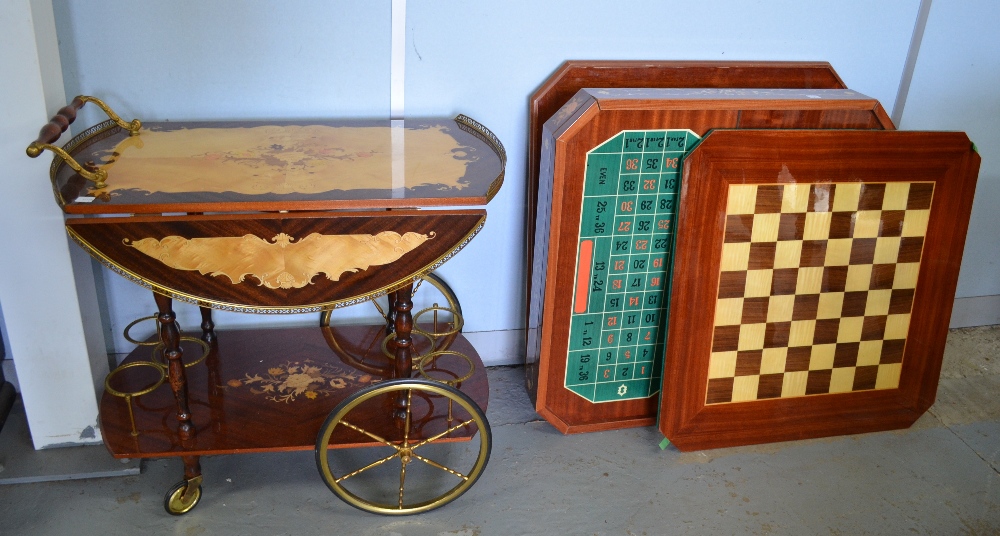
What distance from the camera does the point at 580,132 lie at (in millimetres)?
2221

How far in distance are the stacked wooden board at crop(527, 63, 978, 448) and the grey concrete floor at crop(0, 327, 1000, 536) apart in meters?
0.09

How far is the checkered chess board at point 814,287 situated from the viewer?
2.33 metres

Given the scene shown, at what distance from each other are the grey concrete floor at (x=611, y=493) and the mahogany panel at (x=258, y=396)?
0.64 feet

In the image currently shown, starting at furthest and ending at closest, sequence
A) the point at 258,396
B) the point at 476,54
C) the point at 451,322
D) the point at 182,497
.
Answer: the point at 451,322
the point at 476,54
the point at 258,396
the point at 182,497

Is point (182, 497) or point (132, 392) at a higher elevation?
point (132, 392)

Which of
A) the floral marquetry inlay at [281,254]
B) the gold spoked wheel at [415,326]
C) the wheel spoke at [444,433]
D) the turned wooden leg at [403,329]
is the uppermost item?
the floral marquetry inlay at [281,254]

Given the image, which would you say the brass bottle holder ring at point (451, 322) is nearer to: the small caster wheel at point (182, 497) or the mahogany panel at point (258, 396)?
the mahogany panel at point (258, 396)

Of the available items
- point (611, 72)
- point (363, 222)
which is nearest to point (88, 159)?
point (363, 222)

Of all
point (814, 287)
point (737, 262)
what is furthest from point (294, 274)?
point (814, 287)

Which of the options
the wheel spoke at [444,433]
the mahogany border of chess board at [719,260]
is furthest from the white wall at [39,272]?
the mahogany border of chess board at [719,260]

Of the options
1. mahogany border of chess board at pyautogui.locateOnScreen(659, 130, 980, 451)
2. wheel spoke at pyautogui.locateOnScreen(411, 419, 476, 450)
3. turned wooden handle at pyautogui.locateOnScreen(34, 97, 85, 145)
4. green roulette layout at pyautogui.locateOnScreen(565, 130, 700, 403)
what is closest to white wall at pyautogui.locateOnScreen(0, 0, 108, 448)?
turned wooden handle at pyautogui.locateOnScreen(34, 97, 85, 145)

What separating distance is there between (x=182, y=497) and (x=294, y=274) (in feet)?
2.50

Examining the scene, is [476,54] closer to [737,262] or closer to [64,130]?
[737,262]

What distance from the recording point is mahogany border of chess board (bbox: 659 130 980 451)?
2262 millimetres
